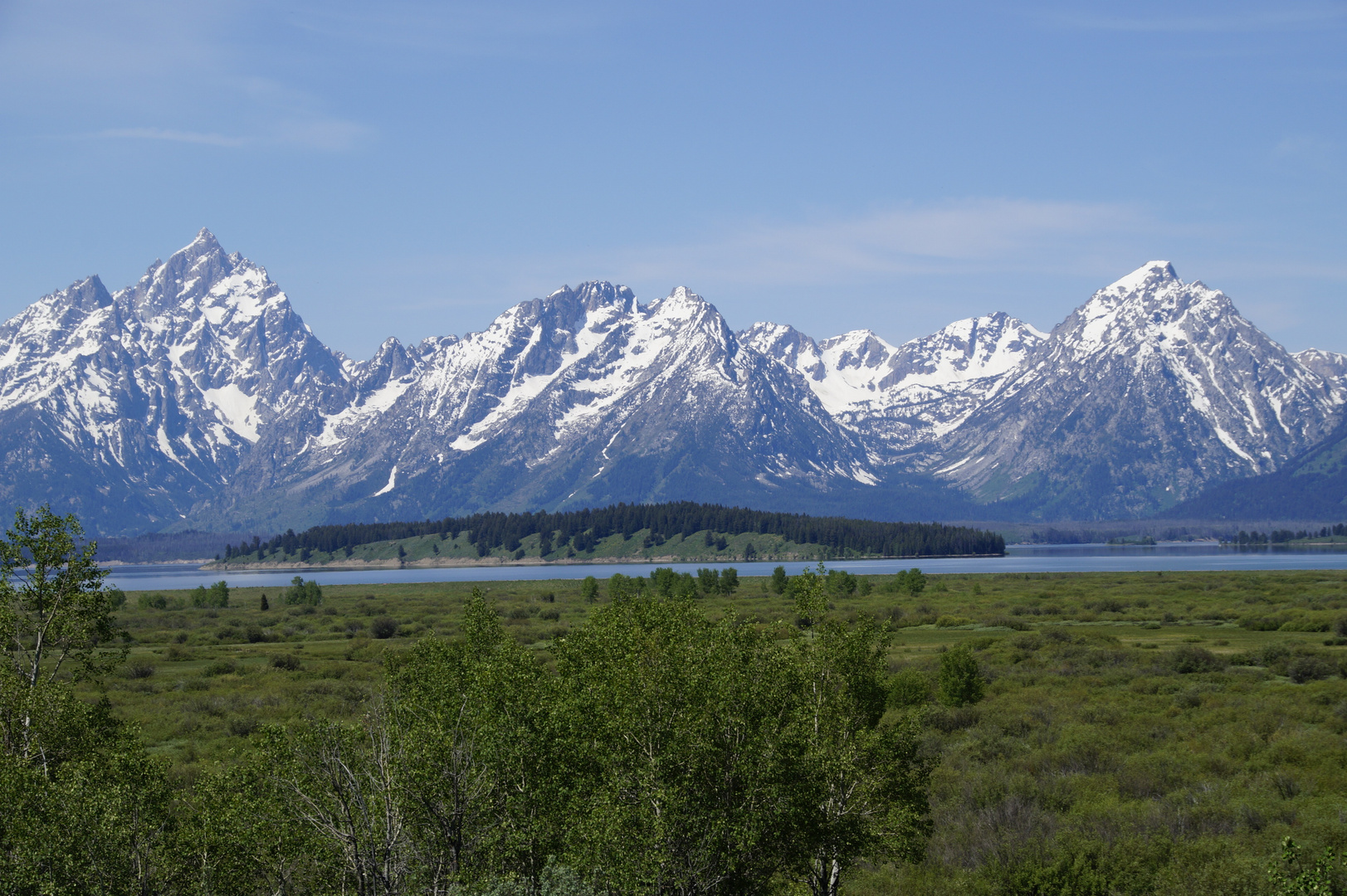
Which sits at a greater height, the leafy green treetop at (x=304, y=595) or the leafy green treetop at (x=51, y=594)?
the leafy green treetop at (x=51, y=594)

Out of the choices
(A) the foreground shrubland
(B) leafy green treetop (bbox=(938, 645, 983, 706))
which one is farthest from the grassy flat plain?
(B) leafy green treetop (bbox=(938, 645, 983, 706))

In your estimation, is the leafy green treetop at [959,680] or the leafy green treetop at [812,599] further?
the leafy green treetop at [959,680]

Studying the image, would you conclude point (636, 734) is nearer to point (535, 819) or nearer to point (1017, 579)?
point (535, 819)

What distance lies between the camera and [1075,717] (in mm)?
54438

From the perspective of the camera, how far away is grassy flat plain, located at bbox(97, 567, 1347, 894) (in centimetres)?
3394

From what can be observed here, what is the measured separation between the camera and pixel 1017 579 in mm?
197375

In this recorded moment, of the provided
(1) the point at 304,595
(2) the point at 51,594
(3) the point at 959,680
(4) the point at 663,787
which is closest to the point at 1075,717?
(3) the point at 959,680

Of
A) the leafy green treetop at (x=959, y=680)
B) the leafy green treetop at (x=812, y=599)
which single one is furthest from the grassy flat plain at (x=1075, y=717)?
the leafy green treetop at (x=959, y=680)

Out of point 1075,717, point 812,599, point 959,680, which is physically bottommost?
point 1075,717

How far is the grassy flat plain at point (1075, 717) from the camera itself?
33.9 metres

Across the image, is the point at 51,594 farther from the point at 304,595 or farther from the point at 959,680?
the point at 304,595

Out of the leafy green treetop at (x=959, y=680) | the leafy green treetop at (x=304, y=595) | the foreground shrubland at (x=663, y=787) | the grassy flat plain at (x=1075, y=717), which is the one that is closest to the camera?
the foreground shrubland at (x=663, y=787)

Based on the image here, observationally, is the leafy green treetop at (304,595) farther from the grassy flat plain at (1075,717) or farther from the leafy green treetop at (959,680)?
the leafy green treetop at (959,680)

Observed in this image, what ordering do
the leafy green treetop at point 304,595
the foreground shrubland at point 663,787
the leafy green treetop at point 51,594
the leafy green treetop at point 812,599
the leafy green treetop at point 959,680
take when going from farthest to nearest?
1. the leafy green treetop at point 304,595
2. the leafy green treetop at point 959,680
3. the leafy green treetop at point 812,599
4. the leafy green treetop at point 51,594
5. the foreground shrubland at point 663,787
